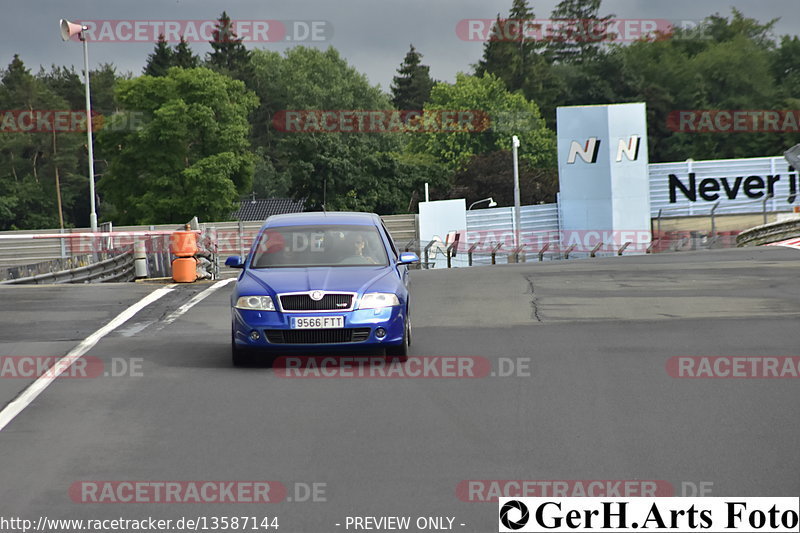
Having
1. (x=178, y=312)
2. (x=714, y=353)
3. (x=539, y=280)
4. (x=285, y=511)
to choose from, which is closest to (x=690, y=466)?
(x=285, y=511)

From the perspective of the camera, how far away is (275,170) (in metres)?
129

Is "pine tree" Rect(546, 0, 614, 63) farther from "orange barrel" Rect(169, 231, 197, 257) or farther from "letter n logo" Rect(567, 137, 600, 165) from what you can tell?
"orange barrel" Rect(169, 231, 197, 257)

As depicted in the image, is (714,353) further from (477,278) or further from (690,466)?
(477,278)

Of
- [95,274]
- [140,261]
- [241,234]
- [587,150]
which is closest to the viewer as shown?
[140,261]

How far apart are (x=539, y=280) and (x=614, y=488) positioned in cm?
1459

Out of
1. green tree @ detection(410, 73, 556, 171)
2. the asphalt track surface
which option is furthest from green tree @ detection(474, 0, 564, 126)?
the asphalt track surface

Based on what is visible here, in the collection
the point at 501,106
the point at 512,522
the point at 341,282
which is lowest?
the point at 512,522

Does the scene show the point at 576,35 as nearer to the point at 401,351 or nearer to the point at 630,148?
the point at 630,148

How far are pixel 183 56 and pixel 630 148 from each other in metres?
67.3

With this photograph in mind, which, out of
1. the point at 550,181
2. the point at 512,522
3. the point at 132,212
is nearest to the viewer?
the point at 512,522

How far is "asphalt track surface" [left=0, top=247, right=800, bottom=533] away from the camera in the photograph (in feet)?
24.5

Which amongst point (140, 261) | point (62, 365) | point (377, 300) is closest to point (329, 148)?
point (140, 261)

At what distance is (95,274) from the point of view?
2644cm

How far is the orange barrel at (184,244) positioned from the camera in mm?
22375
